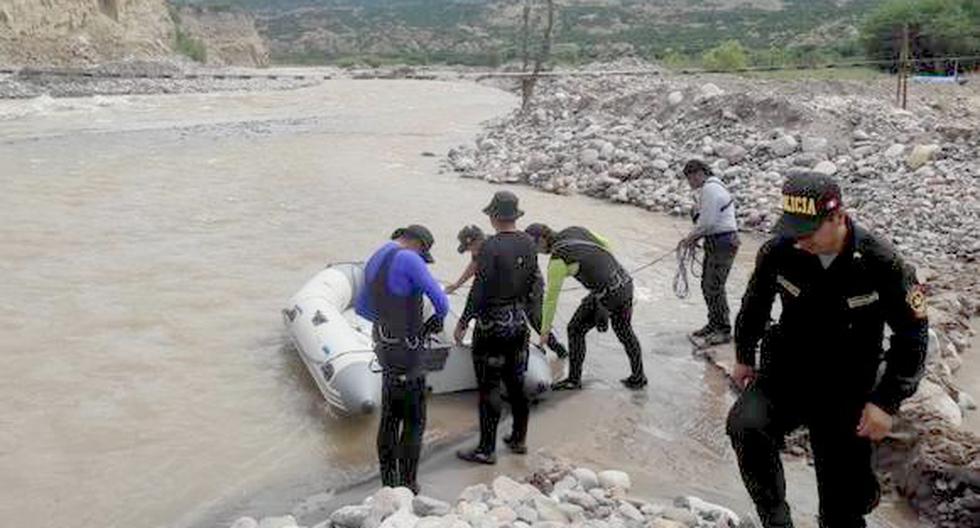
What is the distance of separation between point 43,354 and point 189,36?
70167 mm

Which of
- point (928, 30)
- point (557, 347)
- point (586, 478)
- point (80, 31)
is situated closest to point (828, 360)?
point (586, 478)

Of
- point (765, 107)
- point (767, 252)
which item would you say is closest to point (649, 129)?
point (765, 107)

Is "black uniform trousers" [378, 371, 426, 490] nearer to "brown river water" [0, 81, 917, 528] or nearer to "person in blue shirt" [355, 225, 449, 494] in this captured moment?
"person in blue shirt" [355, 225, 449, 494]

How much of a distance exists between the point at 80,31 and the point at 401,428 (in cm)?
5165

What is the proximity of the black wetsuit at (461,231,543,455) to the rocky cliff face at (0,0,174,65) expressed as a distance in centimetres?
4530

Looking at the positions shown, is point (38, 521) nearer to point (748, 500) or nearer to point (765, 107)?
point (748, 500)

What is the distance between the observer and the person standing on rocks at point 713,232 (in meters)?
7.91

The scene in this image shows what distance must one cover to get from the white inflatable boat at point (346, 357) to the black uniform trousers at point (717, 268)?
173cm

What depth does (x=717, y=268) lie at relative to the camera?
8086mm

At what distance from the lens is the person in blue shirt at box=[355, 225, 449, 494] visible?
5.32 metres

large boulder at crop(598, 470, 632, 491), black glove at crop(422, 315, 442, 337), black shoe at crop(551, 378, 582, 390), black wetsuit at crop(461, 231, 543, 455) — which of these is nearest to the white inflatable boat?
black shoe at crop(551, 378, 582, 390)

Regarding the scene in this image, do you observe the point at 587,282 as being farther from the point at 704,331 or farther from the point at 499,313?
the point at 704,331

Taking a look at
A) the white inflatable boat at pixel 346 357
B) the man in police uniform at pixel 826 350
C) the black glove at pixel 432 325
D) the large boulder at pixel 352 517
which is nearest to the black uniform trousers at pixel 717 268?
the white inflatable boat at pixel 346 357

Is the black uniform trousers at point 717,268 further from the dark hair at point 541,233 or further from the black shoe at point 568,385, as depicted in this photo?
the dark hair at point 541,233
